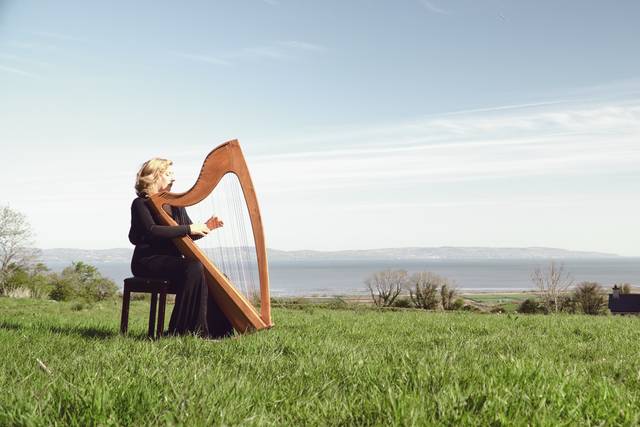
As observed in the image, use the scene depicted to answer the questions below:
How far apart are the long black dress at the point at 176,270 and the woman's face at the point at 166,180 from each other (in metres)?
0.23

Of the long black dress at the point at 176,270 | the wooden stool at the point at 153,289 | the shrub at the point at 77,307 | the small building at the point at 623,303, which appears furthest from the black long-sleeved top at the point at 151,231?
the small building at the point at 623,303

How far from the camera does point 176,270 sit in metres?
5.89

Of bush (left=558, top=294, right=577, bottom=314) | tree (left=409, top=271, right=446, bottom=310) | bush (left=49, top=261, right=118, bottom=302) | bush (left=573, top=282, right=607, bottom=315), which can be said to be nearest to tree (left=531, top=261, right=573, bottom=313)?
bush (left=558, top=294, right=577, bottom=314)

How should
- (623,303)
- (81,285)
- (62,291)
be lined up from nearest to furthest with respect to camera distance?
(62,291) < (81,285) < (623,303)

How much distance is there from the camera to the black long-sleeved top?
577 cm

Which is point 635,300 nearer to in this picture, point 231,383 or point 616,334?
point 616,334

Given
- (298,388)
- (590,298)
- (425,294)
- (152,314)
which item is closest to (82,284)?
(152,314)

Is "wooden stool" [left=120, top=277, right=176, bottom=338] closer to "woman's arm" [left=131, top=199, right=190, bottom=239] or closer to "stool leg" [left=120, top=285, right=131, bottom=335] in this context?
"stool leg" [left=120, top=285, right=131, bottom=335]

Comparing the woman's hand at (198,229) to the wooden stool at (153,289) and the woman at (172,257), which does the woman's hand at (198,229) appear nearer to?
the woman at (172,257)

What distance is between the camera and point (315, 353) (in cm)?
460

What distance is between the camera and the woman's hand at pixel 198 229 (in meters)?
5.75

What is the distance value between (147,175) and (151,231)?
0.63m

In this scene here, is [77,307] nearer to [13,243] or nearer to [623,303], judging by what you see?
[13,243]

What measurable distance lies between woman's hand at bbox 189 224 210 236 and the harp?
0.23 metres
